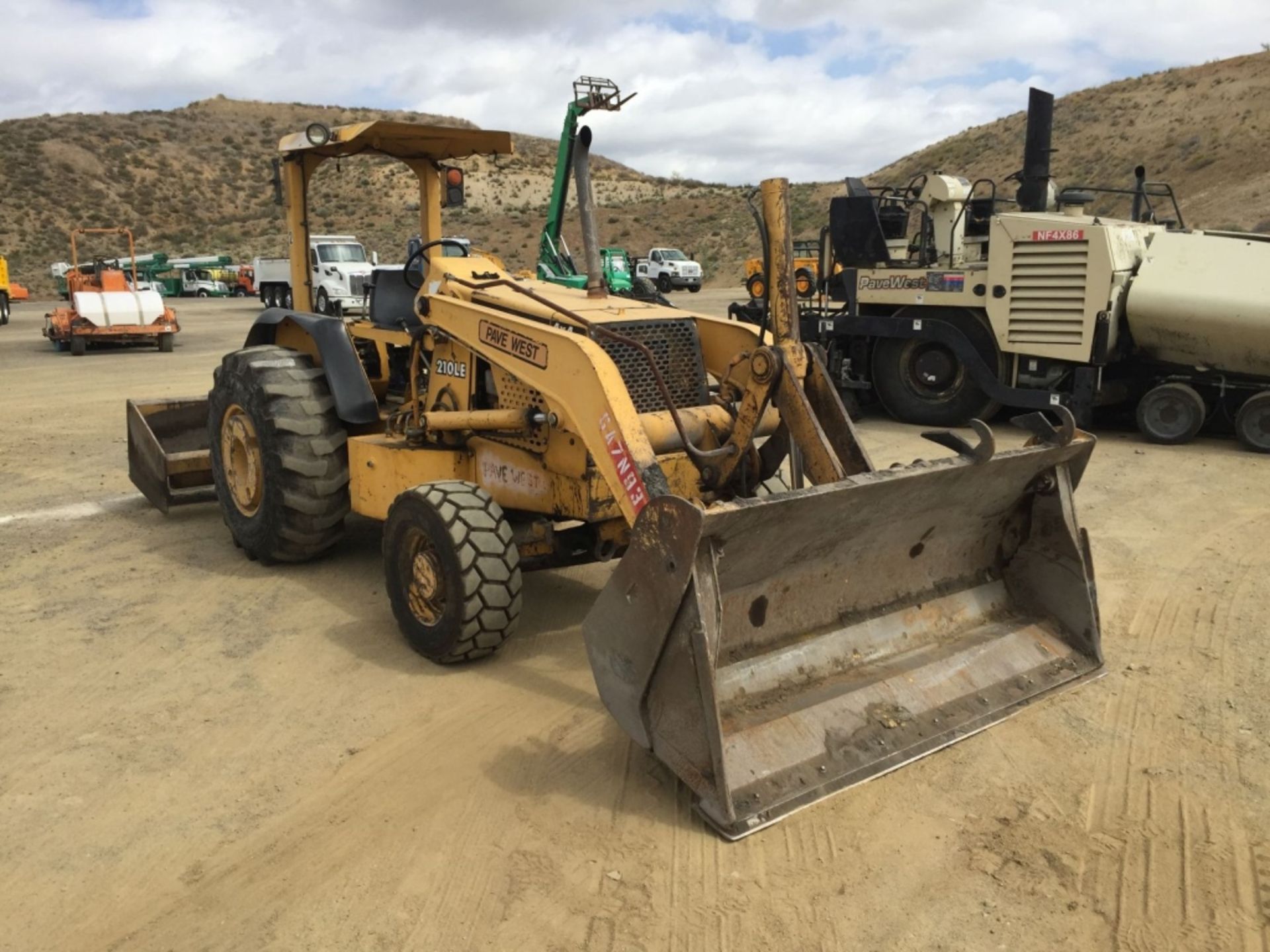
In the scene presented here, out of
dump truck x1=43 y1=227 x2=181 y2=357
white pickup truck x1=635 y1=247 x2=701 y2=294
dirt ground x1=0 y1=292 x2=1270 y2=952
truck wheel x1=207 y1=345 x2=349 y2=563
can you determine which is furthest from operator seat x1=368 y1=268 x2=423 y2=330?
white pickup truck x1=635 y1=247 x2=701 y2=294

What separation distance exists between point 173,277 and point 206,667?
4368 centimetres

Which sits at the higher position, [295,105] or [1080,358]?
[295,105]

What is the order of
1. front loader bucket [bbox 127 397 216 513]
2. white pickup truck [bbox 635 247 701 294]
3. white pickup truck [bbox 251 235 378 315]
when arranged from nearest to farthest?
front loader bucket [bbox 127 397 216 513], white pickup truck [bbox 251 235 378 315], white pickup truck [bbox 635 247 701 294]

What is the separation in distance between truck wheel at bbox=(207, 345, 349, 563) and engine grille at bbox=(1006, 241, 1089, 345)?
271 inches

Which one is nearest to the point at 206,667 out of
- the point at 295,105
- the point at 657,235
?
the point at 657,235

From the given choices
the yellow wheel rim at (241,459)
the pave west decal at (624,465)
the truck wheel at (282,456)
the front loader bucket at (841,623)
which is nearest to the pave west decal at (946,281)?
the front loader bucket at (841,623)

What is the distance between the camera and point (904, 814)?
3.51 m

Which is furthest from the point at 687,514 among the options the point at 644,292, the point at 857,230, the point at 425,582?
the point at 857,230

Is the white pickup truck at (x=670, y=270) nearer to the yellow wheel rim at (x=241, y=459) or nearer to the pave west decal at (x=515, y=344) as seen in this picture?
the yellow wheel rim at (x=241, y=459)

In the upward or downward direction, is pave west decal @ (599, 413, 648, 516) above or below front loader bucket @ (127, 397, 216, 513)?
above

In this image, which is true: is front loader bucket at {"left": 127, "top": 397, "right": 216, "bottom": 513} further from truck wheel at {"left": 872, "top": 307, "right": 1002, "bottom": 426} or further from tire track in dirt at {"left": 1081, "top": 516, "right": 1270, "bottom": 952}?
truck wheel at {"left": 872, "top": 307, "right": 1002, "bottom": 426}

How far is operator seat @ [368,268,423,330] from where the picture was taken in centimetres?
645

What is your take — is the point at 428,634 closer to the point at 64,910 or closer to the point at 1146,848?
the point at 64,910

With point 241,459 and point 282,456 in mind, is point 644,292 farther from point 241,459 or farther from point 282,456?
point 241,459
